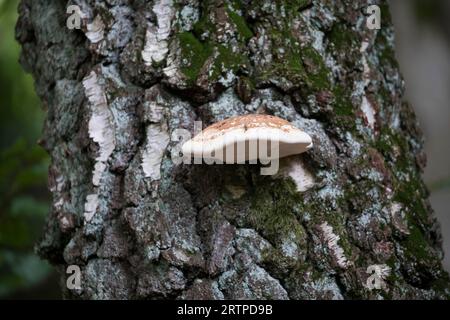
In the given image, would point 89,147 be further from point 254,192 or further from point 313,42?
point 313,42

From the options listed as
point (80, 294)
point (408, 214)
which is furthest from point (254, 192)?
point (80, 294)

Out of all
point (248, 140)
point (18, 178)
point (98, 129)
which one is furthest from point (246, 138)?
point (18, 178)

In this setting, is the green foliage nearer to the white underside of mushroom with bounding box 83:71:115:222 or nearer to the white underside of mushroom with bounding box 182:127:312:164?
the white underside of mushroom with bounding box 83:71:115:222

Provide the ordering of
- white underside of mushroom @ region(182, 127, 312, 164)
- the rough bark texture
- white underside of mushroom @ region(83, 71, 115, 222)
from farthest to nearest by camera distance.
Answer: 1. white underside of mushroom @ region(83, 71, 115, 222)
2. the rough bark texture
3. white underside of mushroom @ region(182, 127, 312, 164)

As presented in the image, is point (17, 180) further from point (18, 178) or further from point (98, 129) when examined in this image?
point (98, 129)

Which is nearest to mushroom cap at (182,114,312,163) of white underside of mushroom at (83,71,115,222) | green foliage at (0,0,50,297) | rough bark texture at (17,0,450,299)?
rough bark texture at (17,0,450,299)

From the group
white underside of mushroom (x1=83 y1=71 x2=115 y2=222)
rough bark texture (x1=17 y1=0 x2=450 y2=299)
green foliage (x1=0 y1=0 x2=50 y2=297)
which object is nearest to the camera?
rough bark texture (x1=17 y1=0 x2=450 y2=299)

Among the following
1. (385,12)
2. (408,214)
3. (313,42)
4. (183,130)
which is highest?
(385,12)
